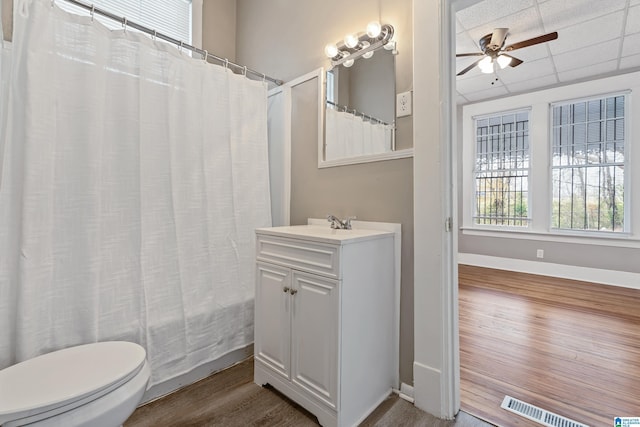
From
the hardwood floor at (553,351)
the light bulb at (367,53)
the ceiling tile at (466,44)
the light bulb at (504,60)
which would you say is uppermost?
the ceiling tile at (466,44)

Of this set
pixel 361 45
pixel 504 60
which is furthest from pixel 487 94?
pixel 361 45

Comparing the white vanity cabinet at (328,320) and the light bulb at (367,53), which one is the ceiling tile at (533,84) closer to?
the light bulb at (367,53)

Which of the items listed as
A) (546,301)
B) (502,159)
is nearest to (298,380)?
(546,301)

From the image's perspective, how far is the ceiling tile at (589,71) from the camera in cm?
357

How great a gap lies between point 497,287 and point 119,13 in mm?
4506

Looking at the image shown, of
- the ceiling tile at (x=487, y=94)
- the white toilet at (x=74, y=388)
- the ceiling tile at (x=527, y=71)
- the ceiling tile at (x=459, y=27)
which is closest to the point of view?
the white toilet at (x=74, y=388)

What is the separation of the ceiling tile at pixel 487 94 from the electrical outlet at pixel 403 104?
11.6 ft

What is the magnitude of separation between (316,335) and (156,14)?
2616 mm

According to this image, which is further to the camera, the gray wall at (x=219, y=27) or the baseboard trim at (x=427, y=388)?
the gray wall at (x=219, y=27)

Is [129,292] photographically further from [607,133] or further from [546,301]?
[607,133]

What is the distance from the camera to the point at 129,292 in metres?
1.52

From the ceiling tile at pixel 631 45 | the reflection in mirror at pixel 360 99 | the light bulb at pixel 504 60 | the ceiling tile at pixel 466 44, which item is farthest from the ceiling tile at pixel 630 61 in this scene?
the reflection in mirror at pixel 360 99

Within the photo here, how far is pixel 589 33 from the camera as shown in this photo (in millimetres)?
2898

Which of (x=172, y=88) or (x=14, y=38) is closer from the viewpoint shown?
(x=14, y=38)
